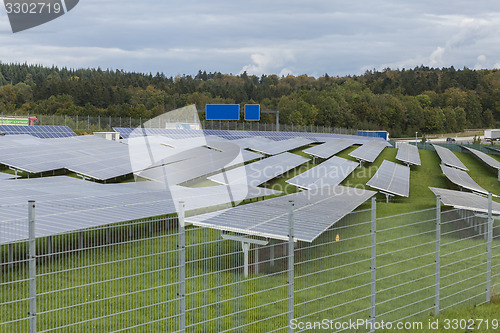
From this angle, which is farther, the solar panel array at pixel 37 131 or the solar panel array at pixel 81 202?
the solar panel array at pixel 37 131

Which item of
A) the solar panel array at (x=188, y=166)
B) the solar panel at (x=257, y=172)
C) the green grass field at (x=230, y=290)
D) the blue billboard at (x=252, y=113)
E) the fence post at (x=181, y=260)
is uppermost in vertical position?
the blue billboard at (x=252, y=113)

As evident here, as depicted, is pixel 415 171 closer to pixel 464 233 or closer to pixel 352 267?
pixel 464 233

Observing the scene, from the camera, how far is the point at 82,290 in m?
9.98

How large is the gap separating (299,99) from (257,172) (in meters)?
101

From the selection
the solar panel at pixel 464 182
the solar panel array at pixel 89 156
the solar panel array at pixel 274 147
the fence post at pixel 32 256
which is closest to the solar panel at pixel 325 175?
the solar panel array at pixel 89 156

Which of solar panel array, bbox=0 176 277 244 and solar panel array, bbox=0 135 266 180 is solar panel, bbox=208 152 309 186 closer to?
solar panel array, bbox=0 135 266 180

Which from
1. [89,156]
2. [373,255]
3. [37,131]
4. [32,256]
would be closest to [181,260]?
[32,256]

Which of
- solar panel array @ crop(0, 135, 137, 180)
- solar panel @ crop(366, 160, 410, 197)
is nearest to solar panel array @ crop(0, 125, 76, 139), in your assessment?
solar panel array @ crop(0, 135, 137, 180)

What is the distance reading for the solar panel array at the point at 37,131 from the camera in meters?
43.4

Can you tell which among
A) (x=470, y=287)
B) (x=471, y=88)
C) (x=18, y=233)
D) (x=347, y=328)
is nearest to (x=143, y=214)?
(x=18, y=233)

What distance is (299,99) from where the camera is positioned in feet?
413

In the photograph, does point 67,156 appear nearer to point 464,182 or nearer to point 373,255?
point 464,182

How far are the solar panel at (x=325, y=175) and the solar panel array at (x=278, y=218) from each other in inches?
264

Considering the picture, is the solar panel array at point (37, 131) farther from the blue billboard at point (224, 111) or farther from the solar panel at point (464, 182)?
the solar panel at point (464, 182)
